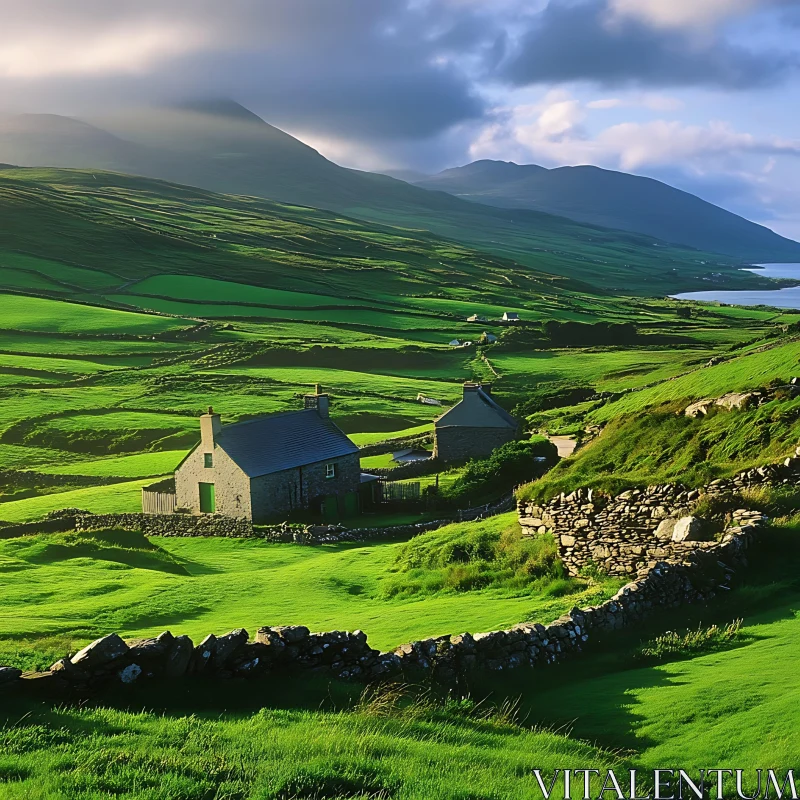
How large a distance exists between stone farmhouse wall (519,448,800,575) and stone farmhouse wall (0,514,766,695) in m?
3.23

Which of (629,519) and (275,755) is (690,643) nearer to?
(629,519)

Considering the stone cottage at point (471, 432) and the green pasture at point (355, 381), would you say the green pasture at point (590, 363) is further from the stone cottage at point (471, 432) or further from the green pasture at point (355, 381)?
the stone cottage at point (471, 432)

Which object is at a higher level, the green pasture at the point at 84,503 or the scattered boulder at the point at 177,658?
the scattered boulder at the point at 177,658

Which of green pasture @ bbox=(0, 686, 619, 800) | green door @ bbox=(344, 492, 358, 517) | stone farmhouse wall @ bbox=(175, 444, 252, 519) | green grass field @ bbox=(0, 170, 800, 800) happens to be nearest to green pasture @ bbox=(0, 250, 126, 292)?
green grass field @ bbox=(0, 170, 800, 800)

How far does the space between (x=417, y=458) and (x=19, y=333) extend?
8208 cm

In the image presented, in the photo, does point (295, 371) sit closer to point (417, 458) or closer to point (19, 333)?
point (19, 333)

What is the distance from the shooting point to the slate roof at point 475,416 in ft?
226

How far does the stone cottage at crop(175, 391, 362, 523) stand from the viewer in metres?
53.3

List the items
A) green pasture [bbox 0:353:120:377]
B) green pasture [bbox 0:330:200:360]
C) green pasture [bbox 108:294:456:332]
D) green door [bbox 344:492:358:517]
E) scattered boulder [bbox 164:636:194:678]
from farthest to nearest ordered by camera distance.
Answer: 1. green pasture [bbox 108:294:456:332]
2. green pasture [bbox 0:330:200:360]
3. green pasture [bbox 0:353:120:377]
4. green door [bbox 344:492:358:517]
5. scattered boulder [bbox 164:636:194:678]

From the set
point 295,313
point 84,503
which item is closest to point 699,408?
point 84,503

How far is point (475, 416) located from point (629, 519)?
47046mm

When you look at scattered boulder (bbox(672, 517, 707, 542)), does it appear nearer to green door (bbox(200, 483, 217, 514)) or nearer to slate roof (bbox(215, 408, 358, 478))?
slate roof (bbox(215, 408, 358, 478))

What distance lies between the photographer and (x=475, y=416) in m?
69.3

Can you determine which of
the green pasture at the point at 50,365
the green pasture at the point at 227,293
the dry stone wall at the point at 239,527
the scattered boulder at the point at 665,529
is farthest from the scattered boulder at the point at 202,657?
the green pasture at the point at 227,293
